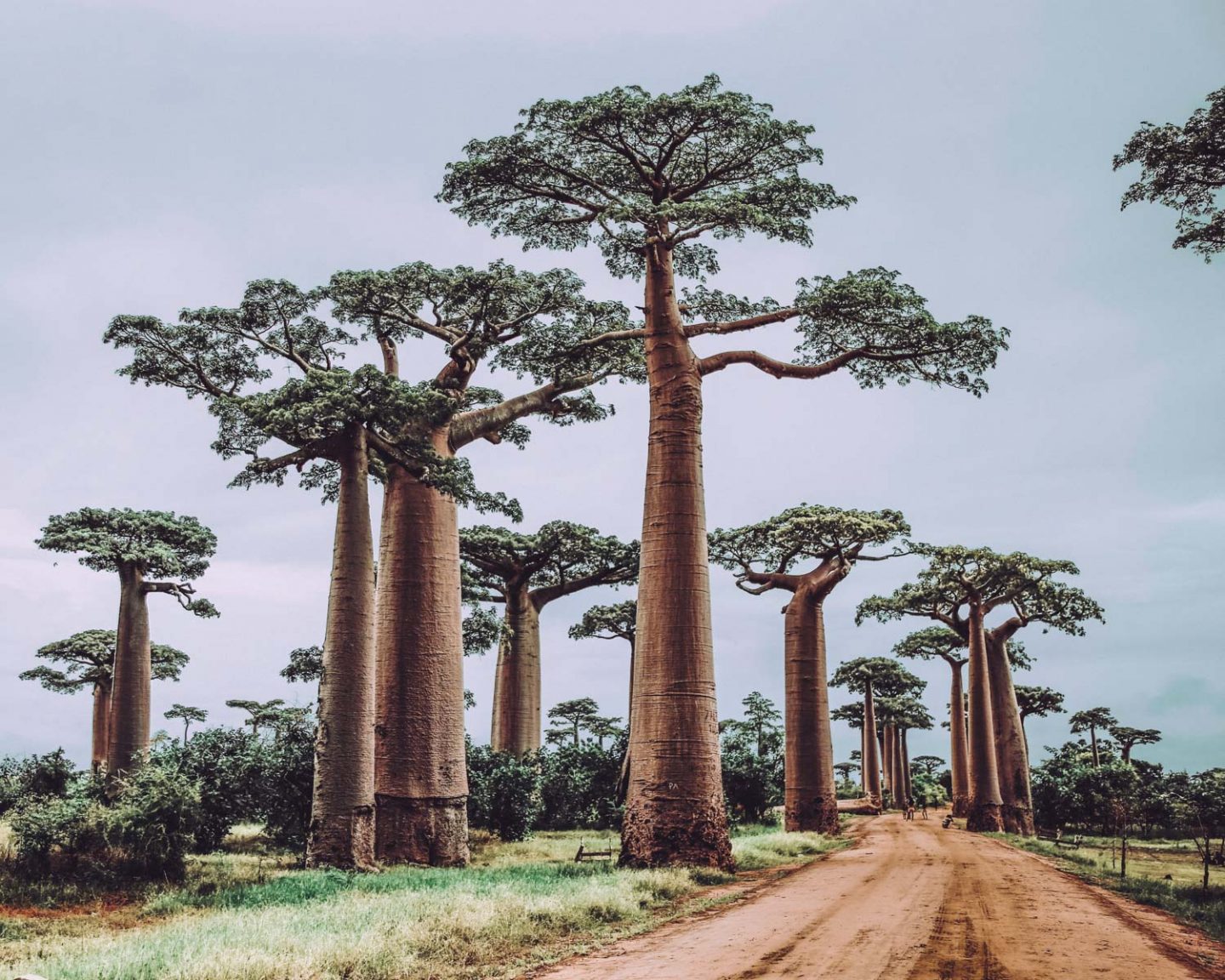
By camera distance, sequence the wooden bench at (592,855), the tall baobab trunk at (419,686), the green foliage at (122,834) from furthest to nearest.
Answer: the tall baobab trunk at (419,686), the wooden bench at (592,855), the green foliage at (122,834)

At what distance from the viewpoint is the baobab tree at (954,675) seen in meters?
31.8

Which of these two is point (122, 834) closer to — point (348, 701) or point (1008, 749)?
point (348, 701)

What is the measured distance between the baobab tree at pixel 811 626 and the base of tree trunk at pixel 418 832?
949cm

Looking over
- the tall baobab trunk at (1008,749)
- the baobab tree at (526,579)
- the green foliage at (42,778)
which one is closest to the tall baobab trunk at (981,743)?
the tall baobab trunk at (1008,749)

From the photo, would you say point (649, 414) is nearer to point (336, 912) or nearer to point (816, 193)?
point (816, 193)

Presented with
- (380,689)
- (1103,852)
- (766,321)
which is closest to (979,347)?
(766,321)

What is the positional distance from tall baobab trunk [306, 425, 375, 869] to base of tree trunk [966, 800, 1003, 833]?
770 inches

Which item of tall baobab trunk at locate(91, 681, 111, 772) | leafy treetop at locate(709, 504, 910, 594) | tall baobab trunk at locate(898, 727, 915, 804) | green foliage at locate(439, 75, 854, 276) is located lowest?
tall baobab trunk at locate(898, 727, 915, 804)

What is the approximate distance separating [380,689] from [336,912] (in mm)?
7409

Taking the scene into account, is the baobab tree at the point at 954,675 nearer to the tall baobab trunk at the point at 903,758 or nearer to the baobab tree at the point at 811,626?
the baobab tree at the point at 811,626

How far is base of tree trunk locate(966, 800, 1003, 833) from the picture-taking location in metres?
26.6

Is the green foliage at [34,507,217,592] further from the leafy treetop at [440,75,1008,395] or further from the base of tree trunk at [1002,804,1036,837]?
the base of tree trunk at [1002,804,1036,837]

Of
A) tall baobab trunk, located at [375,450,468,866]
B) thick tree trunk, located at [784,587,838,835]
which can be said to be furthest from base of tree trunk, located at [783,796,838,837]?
tall baobab trunk, located at [375,450,468,866]

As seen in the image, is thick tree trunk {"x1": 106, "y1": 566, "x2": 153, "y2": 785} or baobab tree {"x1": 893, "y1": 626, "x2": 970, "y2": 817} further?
baobab tree {"x1": 893, "y1": 626, "x2": 970, "y2": 817}
